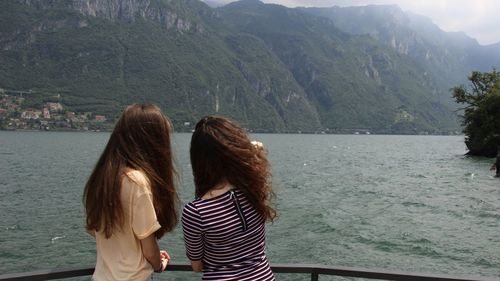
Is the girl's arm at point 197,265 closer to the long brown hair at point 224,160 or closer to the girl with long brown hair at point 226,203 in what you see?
the girl with long brown hair at point 226,203

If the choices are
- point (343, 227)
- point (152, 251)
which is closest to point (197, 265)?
point (152, 251)

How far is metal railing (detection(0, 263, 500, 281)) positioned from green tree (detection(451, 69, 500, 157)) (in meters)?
61.7

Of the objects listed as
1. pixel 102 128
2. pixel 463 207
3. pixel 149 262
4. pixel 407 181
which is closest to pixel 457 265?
pixel 463 207

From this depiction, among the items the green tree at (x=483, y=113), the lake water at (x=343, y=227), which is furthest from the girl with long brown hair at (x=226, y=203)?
the green tree at (x=483, y=113)

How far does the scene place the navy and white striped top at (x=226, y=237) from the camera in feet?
9.20

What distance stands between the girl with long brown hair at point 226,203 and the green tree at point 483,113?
62.6 m

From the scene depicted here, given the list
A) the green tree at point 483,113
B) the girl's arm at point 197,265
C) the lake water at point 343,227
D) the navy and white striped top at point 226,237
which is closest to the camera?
the navy and white striped top at point 226,237

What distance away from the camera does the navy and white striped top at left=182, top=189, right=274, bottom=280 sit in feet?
9.20

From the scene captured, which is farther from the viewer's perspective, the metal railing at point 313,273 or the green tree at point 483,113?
the green tree at point 483,113

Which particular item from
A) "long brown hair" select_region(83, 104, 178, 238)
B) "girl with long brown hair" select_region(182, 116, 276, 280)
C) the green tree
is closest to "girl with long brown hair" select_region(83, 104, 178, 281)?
"long brown hair" select_region(83, 104, 178, 238)

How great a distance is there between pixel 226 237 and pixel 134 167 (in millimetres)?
678

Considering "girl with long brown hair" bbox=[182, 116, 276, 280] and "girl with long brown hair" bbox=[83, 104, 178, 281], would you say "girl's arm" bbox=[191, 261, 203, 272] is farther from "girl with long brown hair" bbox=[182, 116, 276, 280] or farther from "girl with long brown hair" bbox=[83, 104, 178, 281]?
"girl with long brown hair" bbox=[83, 104, 178, 281]

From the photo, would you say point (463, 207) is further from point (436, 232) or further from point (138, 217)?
point (138, 217)

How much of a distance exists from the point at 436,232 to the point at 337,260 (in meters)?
5.98
